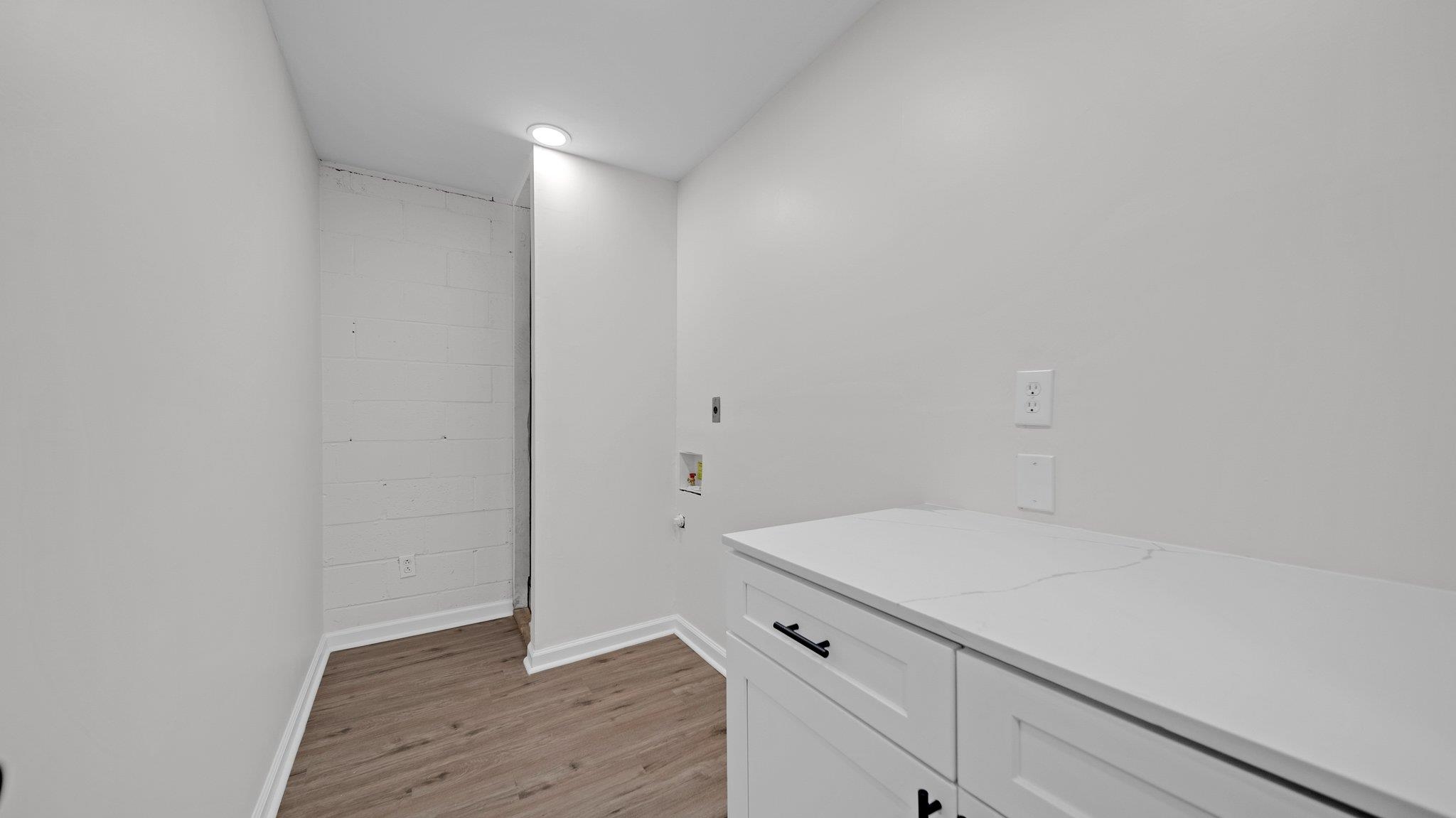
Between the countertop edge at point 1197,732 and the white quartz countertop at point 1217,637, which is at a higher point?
the white quartz countertop at point 1217,637

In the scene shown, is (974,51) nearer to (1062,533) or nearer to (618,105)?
(1062,533)

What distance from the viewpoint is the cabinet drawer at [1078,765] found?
0.44 metres

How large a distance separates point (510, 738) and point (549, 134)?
90.9 inches

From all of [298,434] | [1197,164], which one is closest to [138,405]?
[298,434]

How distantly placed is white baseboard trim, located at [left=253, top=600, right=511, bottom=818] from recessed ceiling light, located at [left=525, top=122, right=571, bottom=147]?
2306mm

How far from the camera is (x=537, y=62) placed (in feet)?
5.90

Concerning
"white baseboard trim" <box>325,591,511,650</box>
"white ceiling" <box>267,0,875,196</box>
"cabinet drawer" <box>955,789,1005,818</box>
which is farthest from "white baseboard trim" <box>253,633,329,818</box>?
"white ceiling" <box>267,0,875,196</box>

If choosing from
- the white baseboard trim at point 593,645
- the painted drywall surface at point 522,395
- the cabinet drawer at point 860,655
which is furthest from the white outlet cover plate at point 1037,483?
the painted drywall surface at point 522,395

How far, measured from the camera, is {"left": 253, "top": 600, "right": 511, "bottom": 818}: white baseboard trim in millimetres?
1511

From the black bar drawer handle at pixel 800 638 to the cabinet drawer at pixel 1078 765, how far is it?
0.24 m

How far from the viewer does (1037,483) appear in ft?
3.78

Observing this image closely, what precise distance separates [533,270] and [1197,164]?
2170mm

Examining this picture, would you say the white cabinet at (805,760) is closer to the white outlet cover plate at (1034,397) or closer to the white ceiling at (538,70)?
the white outlet cover plate at (1034,397)

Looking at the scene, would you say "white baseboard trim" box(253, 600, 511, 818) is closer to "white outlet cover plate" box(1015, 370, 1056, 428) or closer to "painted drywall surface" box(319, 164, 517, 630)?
"painted drywall surface" box(319, 164, 517, 630)
